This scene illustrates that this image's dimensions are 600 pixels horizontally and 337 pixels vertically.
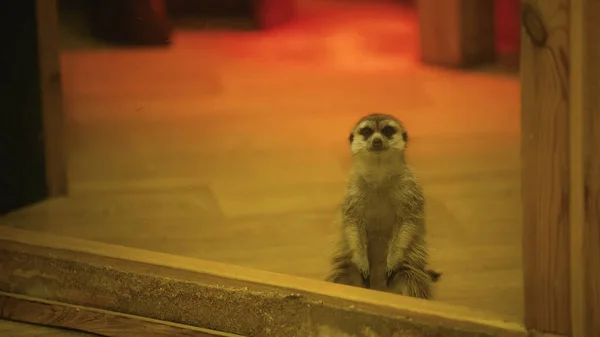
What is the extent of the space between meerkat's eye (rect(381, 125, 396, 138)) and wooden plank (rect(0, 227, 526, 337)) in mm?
372

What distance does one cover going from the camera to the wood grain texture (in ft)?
5.57

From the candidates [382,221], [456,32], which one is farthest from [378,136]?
[456,32]

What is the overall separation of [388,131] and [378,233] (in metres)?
0.22

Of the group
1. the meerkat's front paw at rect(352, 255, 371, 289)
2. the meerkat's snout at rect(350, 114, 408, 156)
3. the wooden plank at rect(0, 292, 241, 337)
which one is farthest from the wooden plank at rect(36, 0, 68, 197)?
the meerkat's front paw at rect(352, 255, 371, 289)

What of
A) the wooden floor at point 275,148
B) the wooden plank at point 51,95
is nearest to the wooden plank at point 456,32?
the wooden floor at point 275,148

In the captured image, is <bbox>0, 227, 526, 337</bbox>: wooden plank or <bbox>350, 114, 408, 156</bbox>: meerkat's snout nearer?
<bbox>0, 227, 526, 337</bbox>: wooden plank

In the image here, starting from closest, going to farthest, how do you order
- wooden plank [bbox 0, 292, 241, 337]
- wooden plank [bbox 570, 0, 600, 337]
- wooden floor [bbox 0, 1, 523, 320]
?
wooden plank [bbox 570, 0, 600, 337] → wooden plank [bbox 0, 292, 241, 337] → wooden floor [bbox 0, 1, 523, 320]

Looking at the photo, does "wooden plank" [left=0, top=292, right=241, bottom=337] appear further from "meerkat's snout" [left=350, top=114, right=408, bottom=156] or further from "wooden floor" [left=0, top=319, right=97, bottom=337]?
"meerkat's snout" [left=350, top=114, right=408, bottom=156]

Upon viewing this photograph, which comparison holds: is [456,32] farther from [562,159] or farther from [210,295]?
[562,159]

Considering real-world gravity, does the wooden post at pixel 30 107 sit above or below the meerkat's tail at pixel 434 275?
above

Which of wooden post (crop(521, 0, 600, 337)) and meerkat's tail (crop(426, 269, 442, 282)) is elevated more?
wooden post (crop(521, 0, 600, 337))

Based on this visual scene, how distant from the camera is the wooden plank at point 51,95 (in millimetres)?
2961

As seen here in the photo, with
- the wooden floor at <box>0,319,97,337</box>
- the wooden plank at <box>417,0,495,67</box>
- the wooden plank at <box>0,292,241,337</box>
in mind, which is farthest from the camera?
the wooden plank at <box>417,0,495,67</box>

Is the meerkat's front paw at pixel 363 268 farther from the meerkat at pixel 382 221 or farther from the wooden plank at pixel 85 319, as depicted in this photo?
the wooden plank at pixel 85 319
